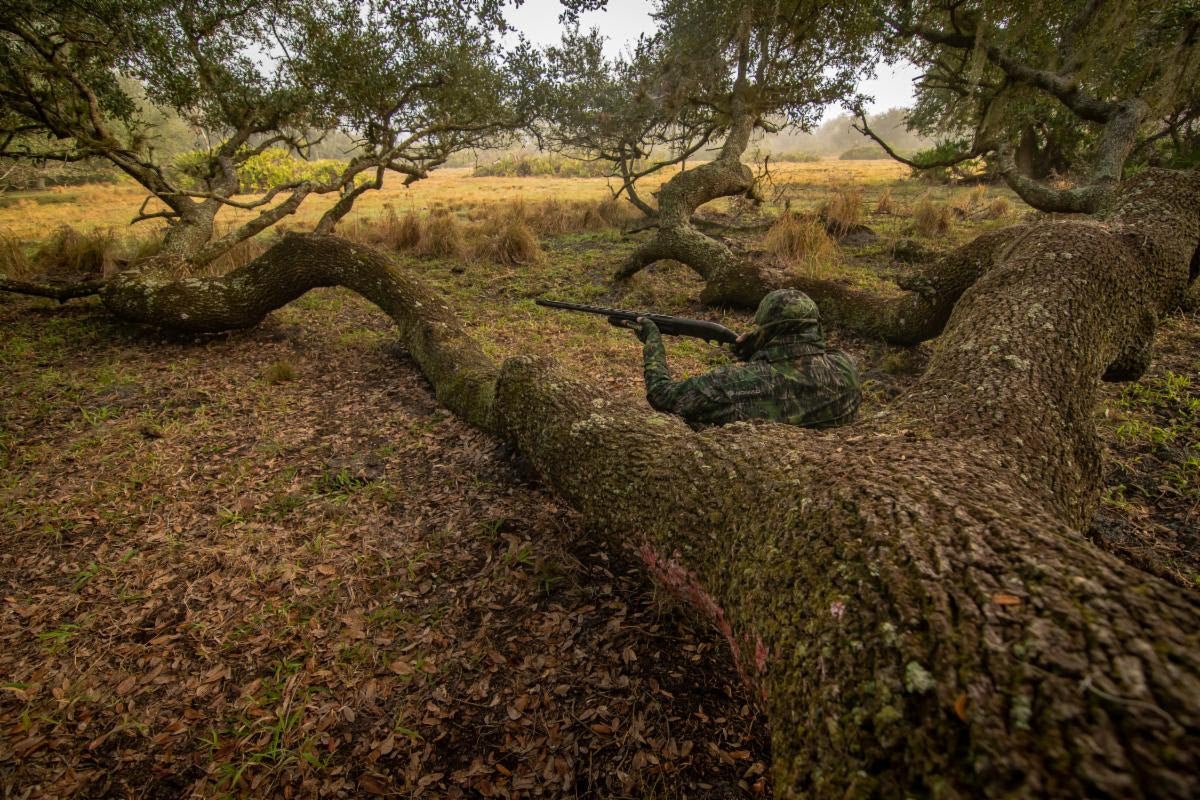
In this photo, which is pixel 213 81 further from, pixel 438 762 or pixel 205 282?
pixel 438 762

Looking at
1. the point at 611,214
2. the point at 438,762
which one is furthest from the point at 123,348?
the point at 611,214

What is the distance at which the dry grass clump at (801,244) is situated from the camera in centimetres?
795

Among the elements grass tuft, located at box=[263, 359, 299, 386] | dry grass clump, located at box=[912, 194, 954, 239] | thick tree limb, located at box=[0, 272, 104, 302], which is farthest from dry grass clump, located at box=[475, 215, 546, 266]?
dry grass clump, located at box=[912, 194, 954, 239]

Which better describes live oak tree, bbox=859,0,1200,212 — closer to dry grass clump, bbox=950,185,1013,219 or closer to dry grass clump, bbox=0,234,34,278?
dry grass clump, bbox=950,185,1013,219

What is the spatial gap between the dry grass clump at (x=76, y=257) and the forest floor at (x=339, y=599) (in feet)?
13.7

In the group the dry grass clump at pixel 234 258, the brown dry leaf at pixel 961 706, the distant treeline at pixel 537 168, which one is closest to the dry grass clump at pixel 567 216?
the dry grass clump at pixel 234 258

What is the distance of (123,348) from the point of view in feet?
17.5

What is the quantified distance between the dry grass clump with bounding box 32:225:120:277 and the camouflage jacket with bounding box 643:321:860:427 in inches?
383

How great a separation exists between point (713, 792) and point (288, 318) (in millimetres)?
7120

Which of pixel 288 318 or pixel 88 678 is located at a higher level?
pixel 288 318

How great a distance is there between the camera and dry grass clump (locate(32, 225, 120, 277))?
7.70 metres

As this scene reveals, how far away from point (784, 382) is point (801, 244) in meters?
6.42

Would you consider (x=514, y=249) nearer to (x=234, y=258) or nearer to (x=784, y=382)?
(x=234, y=258)

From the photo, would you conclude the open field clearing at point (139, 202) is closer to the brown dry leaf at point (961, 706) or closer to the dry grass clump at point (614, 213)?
the dry grass clump at point (614, 213)
